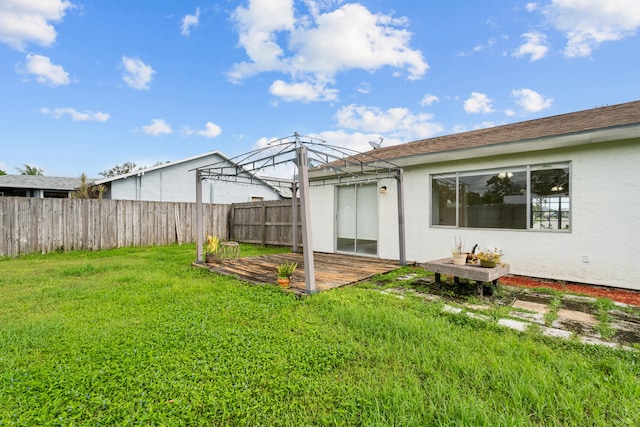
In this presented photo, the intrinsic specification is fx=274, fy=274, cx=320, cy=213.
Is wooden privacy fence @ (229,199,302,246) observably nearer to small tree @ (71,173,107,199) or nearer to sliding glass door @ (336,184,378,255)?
sliding glass door @ (336,184,378,255)

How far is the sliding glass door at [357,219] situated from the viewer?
25.3ft

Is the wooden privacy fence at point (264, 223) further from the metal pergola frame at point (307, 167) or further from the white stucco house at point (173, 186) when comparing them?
the metal pergola frame at point (307, 167)

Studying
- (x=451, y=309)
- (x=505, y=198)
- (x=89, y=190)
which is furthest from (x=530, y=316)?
(x=89, y=190)

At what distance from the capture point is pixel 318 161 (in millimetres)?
5211

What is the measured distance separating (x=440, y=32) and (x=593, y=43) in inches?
155

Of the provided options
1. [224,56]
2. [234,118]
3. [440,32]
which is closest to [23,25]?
[224,56]

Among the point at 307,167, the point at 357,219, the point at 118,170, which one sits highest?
the point at 118,170

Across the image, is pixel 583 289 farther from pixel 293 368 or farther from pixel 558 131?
pixel 293 368

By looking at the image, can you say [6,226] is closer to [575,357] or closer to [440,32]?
[575,357]

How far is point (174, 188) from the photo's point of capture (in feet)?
49.1

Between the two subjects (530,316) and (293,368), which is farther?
(530,316)

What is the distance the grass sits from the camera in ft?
5.82

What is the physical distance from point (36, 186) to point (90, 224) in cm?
1029

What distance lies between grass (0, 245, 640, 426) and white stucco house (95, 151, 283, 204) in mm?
9130
